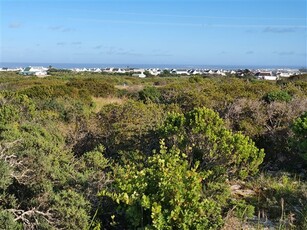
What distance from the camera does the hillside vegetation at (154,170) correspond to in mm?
3910

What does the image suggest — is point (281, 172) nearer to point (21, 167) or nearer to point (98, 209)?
point (98, 209)

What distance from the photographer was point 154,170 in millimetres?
4090

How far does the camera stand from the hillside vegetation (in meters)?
3.91

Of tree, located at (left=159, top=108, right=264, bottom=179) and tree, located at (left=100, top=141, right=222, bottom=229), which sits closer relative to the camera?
tree, located at (left=100, top=141, right=222, bottom=229)

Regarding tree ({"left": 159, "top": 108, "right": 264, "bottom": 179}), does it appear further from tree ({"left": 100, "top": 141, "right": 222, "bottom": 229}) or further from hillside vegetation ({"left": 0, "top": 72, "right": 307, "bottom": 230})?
tree ({"left": 100, "top": 141, "right": 222, "bottom": 229})

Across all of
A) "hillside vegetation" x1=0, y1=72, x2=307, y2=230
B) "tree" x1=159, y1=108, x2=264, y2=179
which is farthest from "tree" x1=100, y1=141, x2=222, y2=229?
"tree" x1=159, y1=108, x2=264, y2=179

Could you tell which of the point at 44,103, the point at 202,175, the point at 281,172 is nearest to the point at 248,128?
the point at 281,172

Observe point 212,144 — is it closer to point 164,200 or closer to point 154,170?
point 154,170

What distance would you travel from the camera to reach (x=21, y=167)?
4387mm

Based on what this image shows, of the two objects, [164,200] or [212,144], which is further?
[212,144]

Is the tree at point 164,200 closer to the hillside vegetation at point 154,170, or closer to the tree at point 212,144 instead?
the hillside vegetation at point 154,170

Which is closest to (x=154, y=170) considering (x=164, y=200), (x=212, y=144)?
(x=164, y=200)

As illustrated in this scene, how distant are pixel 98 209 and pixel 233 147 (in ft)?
6.49

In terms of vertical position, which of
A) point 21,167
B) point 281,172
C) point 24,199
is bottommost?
point 281,172
